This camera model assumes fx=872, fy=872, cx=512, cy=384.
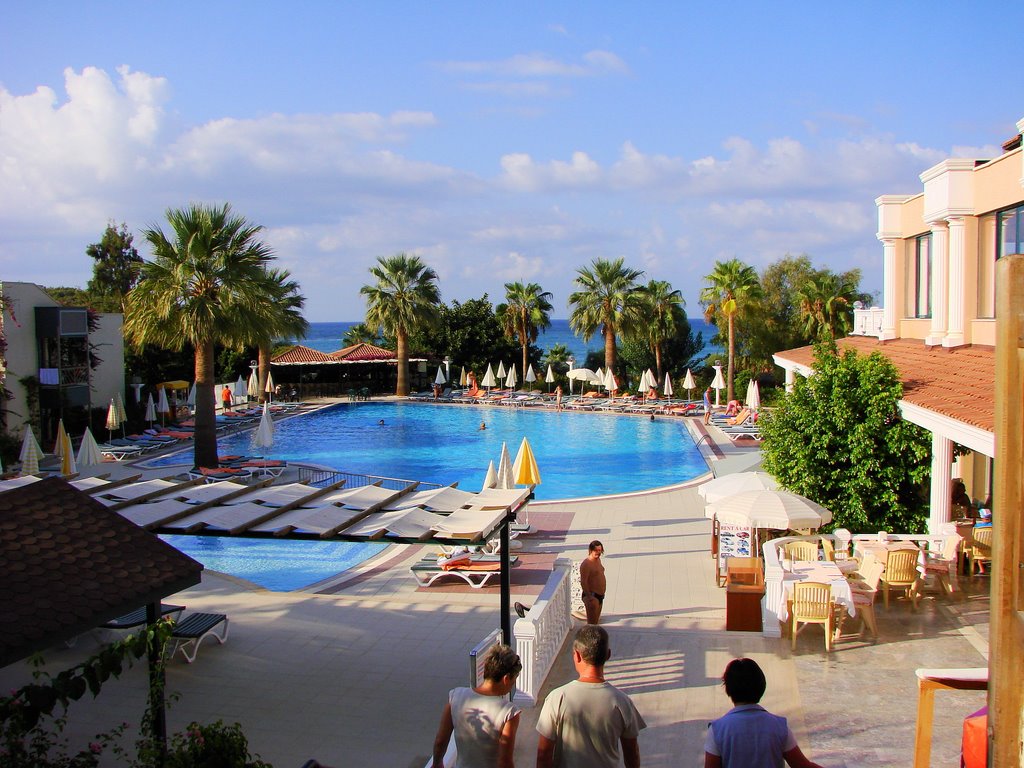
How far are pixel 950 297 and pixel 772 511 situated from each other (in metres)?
6.42

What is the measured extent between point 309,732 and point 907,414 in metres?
9.26

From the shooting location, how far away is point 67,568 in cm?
655

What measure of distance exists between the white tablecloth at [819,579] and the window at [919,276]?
9713 mm

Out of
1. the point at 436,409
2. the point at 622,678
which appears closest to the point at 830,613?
the point at 622,678

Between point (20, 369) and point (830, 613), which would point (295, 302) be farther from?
point (830, 613)

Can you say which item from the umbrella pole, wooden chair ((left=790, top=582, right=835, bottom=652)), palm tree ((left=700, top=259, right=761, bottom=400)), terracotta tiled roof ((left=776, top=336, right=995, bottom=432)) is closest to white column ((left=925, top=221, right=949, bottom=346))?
terracotta tiled roof ((left=776, top=336, right=995, bottom=432))

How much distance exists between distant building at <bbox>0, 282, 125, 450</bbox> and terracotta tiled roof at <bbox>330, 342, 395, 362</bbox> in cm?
1819

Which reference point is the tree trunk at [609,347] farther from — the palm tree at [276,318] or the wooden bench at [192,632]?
the wooden bench at [192,632]

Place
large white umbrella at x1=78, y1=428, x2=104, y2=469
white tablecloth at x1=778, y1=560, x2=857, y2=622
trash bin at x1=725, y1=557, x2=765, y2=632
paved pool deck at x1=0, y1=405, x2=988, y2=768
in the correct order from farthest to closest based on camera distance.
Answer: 1. large white umbrella at x1=78, y1=428, x2=104, y2=469
2. trash bin at x1=725, y1=557, x2=765, y2=632
3. white tablecloth at x1=778, y1=560, x2=857, y2=622
4. paved pool deck at x1=0, y1=405, x2=988, y2=768

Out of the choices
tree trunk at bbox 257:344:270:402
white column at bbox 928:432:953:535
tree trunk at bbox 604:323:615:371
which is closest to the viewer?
white column at bbox 928:432:953:535

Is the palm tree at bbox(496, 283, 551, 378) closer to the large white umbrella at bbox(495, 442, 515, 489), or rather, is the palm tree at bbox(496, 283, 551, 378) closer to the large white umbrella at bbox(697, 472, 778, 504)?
the large white umbrella at bbox(495, 442, 515, 489)

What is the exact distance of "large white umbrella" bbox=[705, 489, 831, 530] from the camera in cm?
1196

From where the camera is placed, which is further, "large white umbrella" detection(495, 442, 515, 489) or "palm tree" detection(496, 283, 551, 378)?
"palm tree" detection(496, 283, 551, 378)

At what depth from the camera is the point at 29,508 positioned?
24.1ft
